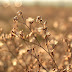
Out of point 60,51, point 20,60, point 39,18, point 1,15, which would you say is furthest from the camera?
point 1,15

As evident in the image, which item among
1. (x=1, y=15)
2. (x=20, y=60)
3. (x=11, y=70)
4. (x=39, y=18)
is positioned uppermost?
(x=1, y=15)

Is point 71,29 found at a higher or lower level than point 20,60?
higher

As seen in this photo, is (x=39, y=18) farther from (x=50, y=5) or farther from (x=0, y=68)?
(x=50, y=5)

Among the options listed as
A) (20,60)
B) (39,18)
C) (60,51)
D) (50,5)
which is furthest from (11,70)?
(50,5)

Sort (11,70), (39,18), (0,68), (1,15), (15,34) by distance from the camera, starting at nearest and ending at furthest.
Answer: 1. (39,18)
2. (15,34)
3. (11,70)
4. (0,68)
5. (1,15)

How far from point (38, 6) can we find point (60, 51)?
644cm

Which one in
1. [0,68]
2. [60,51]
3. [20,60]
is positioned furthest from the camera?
[60,51]

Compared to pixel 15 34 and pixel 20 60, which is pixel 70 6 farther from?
pixel 15 34

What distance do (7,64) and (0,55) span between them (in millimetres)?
765

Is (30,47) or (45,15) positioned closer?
(30,47)

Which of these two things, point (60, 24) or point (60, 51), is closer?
point (60, 24)

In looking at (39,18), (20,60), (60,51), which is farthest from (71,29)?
(39,18)

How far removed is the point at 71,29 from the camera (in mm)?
3445

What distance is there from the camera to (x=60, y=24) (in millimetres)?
2820
